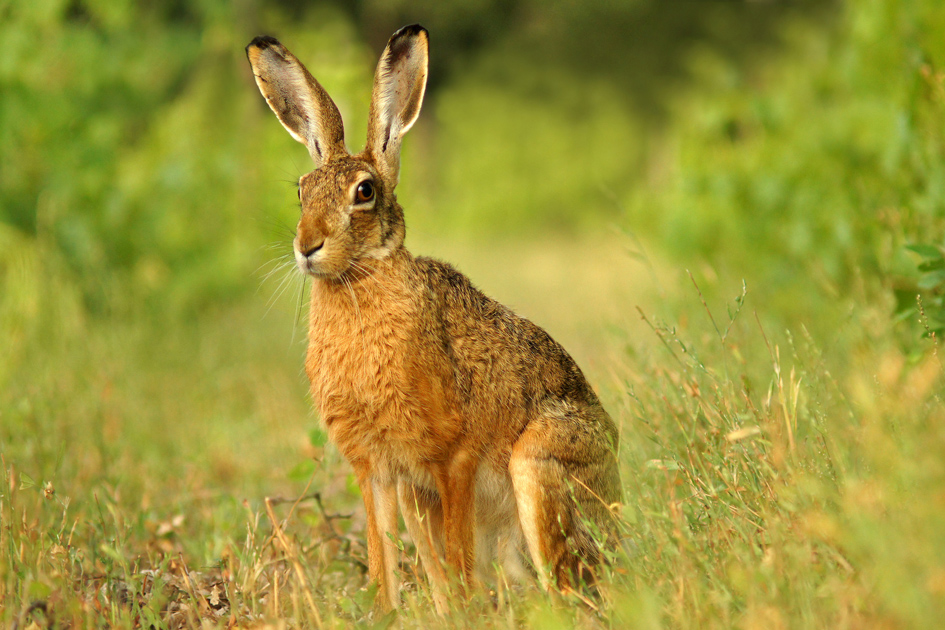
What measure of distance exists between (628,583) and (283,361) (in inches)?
199

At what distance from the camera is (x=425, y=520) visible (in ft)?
11.1

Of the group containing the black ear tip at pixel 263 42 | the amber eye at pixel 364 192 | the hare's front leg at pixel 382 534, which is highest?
the black ear tip at pixel 263 42

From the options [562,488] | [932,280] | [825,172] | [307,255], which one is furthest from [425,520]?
[825,172]

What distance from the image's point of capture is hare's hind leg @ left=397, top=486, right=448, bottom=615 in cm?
315

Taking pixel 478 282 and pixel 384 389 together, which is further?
pixel 478 282

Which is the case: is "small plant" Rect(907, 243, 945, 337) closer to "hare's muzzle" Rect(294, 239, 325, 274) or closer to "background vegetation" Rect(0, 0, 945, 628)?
"background vegetation" Rect(0, 0, 945, 628)

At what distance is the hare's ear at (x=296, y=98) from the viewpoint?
11.1ft

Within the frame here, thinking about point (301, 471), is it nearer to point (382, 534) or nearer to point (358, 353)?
point (382, 534)

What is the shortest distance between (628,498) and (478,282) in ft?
27.3

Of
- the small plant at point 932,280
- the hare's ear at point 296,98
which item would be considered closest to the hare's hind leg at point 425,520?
the hare's ear at point 296,98

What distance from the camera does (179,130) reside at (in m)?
8.53

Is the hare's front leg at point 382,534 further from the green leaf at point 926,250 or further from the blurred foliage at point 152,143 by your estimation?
the green leaf at point 926,250

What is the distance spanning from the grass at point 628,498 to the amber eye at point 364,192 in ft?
3.55

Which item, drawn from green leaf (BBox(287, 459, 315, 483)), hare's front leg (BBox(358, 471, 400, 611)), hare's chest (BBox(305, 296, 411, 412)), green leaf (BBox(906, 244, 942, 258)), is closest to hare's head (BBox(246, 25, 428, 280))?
hare's chest (BBox(305, 296, 411, 412))
